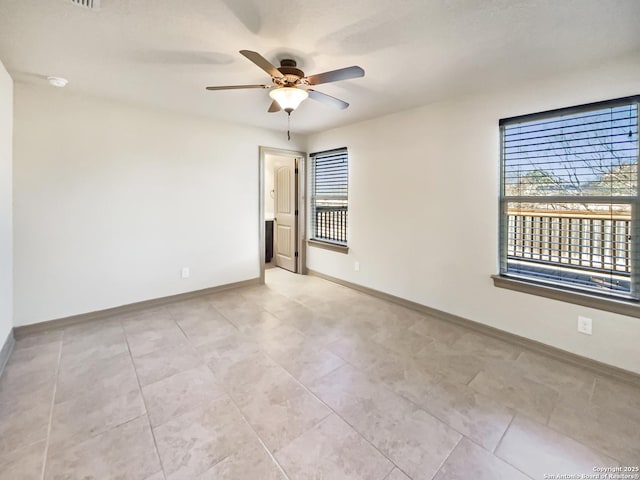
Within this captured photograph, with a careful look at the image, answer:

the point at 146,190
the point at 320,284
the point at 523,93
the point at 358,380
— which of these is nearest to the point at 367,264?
the point at 320,284

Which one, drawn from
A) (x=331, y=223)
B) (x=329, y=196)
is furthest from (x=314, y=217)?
(x=329, y=196)

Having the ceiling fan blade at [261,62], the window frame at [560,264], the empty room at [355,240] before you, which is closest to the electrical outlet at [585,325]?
the empty room at [355,240]

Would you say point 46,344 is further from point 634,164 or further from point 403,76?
point 634,164

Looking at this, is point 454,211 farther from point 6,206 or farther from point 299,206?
point 6,206

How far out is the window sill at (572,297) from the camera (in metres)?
2.20

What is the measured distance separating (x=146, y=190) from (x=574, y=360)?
14.5 feet

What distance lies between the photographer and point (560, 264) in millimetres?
2543

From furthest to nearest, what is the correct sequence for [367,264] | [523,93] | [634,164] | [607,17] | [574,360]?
1. [367,264]
2. [523,93]
3. [574,360]
4. [634,164]
5. [607,17]

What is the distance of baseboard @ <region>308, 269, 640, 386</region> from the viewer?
7.32ft

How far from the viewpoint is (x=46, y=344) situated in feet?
8.79

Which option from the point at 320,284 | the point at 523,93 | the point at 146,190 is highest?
the point at 523,93

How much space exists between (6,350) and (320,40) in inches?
133

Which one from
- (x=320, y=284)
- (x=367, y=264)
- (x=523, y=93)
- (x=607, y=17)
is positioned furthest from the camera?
(x=320, y=284)

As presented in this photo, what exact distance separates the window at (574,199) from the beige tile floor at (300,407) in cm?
76
